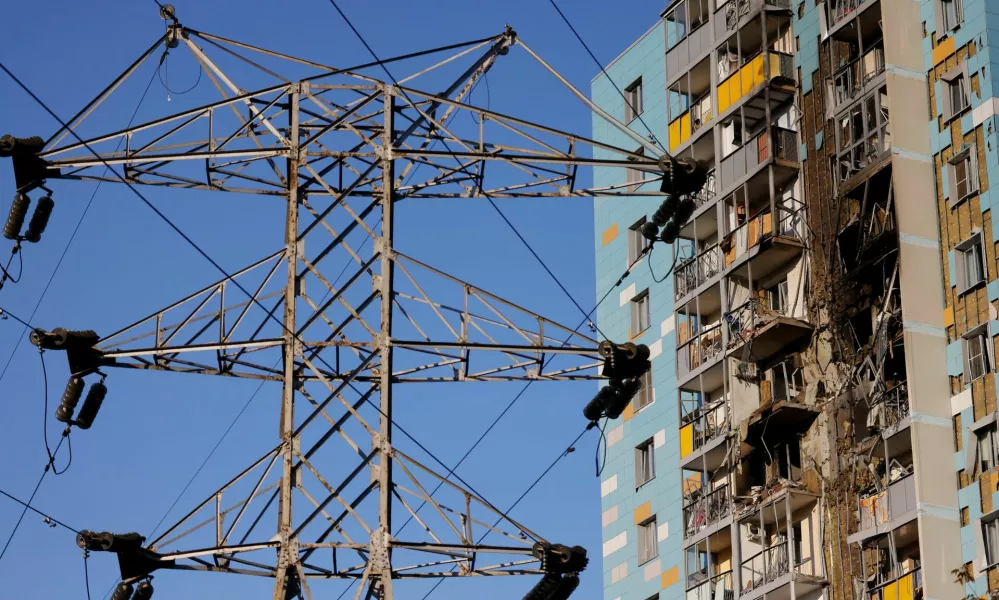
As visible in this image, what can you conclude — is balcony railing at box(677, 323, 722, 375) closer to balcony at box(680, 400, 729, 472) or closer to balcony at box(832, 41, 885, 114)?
balcony at box(680, 400, 729, 472)

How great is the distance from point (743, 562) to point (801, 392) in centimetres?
519

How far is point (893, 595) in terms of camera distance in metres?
50.2

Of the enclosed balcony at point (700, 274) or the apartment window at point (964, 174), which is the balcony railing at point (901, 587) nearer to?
the apartment window at point (964, 174)

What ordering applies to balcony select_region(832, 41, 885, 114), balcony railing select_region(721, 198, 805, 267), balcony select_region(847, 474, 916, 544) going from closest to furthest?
balcony select_region(847, 474, 916, 544), balcony select_region(832, 41, 885, 114), balcony railing select_region(721, 198, 805, 267)

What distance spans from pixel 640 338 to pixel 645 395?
2204 millimetres

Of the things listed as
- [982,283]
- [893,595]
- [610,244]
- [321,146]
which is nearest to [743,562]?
[893,595]

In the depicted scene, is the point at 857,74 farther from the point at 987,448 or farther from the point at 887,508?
the point at 887,508

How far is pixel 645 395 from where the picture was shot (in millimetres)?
65562

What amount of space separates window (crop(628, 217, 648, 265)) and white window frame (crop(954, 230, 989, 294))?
1809 centimetres

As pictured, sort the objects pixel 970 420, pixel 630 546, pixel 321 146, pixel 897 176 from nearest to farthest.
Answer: pixel 321 146, pixel 970 420, pixel 897 176, pixel 630 546

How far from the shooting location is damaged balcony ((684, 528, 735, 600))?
5850cm

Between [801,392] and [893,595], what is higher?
[801,392]

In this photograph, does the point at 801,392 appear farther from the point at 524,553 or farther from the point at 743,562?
the point at 524,553

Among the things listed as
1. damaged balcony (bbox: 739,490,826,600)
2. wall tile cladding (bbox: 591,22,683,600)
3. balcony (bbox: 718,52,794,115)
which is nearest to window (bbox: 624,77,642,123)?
wall tile cladding (bbox: 591,22,683,600)
